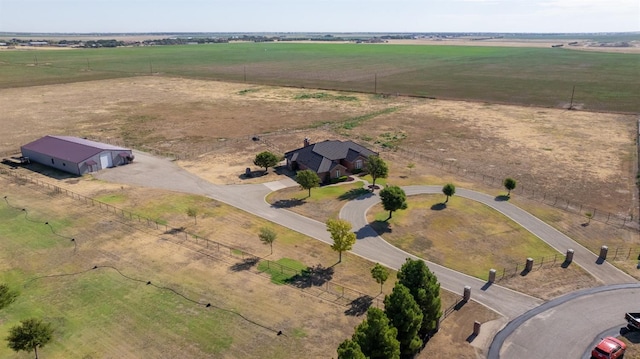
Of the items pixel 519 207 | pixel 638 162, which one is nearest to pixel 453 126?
pixel 638 162

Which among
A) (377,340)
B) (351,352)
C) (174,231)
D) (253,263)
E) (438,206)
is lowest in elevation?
(253,263)

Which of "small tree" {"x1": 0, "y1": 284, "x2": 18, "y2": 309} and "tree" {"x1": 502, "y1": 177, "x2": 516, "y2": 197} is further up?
"tree" {"x1": 502, "y1": 177, "x2": 516, "y2": 197}

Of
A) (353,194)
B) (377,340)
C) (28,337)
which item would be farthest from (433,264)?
(28,337)

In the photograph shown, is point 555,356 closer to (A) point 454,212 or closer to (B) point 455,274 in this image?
(B) point 455,274

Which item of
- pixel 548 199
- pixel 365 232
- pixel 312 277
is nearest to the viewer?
pixel 312 277

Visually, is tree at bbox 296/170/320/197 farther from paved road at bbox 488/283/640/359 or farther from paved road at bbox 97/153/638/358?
paved road at bbox 488/283/640/359

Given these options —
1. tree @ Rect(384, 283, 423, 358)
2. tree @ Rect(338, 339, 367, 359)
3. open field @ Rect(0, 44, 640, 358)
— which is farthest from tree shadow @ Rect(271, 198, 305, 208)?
tree @ Rect(338, 339, 367, 359)

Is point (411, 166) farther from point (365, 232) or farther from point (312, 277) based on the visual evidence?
point (312, 277)
